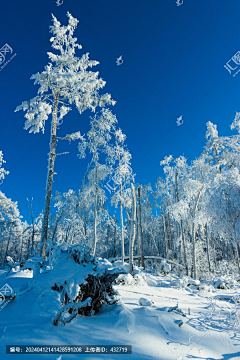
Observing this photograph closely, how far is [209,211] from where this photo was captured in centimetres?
659

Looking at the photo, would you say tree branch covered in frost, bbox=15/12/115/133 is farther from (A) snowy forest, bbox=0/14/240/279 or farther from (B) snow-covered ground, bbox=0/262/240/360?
(B) snow-covered ground, bbox=0/262/240/360

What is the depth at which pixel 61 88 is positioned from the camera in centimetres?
914

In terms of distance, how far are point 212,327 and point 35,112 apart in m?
9.47

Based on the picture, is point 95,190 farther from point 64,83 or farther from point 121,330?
point 121,330

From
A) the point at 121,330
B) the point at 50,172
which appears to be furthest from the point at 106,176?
the point at 121,330

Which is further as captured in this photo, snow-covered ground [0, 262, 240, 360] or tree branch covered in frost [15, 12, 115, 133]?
tree branch covered in frost [15, 12, 115, 133]

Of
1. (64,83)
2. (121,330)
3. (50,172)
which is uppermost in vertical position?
(64,83)

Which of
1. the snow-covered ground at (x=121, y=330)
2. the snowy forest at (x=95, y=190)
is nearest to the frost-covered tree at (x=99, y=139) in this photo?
the snowy forest at (x=95, y=190)

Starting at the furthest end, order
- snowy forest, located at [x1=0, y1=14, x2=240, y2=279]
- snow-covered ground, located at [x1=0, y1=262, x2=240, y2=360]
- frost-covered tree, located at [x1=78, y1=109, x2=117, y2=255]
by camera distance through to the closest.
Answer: frost-covered tree, located at [x1=78, y1=109, x2=117, y2=255] → snowy forest, located at [x1=0, y1=14, x2=240, y2=279] → snow-covered ground, located at [x1=0, y1=262, x2=240, y2=360]

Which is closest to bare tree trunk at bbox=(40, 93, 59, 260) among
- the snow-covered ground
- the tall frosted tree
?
the tall frosted tree

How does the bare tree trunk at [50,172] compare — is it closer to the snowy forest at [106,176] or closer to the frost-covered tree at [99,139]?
the snowy forest at [106,176]

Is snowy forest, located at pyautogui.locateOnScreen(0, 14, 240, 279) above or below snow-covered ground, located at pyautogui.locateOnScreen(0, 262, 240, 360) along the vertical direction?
above

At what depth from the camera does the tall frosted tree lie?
8.11 m

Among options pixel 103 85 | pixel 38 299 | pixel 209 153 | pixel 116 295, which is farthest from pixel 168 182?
pixel 38 299
